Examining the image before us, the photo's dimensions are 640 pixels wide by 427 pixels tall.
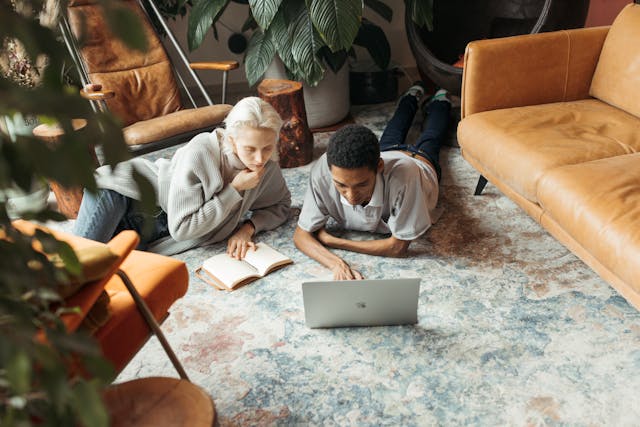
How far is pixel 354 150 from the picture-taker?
5.43 feet

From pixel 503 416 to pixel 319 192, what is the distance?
3.31 ft

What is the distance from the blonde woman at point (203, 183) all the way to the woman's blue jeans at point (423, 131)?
0.75m

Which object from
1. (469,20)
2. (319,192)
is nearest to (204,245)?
(319,192)

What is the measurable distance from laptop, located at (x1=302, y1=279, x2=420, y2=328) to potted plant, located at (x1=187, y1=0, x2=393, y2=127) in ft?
5.04

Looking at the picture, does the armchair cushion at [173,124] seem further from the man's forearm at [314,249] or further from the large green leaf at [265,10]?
the man's forearm at [314,249]

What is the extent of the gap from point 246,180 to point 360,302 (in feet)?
2.27

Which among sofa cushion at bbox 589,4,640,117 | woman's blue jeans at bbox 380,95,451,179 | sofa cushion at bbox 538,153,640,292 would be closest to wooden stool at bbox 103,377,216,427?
sofa cushion at bbox 538,153,640,292

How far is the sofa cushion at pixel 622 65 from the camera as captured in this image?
6.91 feet

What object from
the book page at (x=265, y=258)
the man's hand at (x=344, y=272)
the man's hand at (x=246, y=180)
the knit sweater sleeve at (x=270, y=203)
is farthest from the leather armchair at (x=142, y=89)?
the man's hand at (x=344, y=272)

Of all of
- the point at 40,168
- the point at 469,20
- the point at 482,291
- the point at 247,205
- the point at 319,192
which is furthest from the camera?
the point at 469,20

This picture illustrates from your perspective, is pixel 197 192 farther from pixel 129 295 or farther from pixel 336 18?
pixel 336 18

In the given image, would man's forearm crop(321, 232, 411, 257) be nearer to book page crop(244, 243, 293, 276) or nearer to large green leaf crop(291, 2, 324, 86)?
book page crop(244, 243, 293, 276)

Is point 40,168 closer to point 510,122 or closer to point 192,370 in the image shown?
point 192,370

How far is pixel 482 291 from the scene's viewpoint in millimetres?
1860
